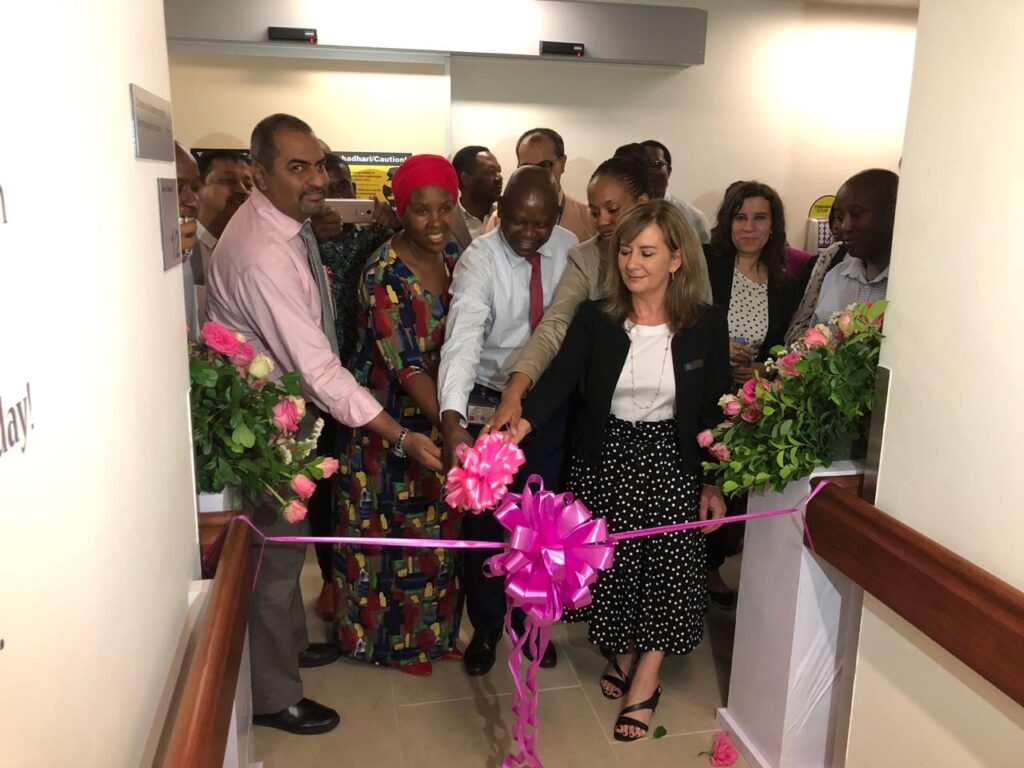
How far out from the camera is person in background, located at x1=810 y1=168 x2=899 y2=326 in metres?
2.77

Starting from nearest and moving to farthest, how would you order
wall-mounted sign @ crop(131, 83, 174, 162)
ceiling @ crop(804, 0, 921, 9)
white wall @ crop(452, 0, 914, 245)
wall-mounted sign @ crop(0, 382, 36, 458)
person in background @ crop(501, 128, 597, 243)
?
wall-mounted sign @ crop(0, 382, 36, 458)
wall-mounted sign @ crop(131, 83, 174, 162)
person in background @ crop(501, 128, 597, 243)
white wall @ crop(452, 0, 914, 245)
ceiling @ crop(804, 0, 921, 9)

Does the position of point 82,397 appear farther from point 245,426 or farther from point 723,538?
point 723,538

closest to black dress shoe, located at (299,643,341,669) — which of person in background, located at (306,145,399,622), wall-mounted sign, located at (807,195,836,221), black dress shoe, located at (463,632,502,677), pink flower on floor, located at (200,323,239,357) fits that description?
person in background, located at (306,145,399,622)

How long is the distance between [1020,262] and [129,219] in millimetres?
1450

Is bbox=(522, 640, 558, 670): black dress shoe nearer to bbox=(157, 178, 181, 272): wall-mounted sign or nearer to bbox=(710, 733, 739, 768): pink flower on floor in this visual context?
bbox=(710, 733, 739, 768): pink flower on floor

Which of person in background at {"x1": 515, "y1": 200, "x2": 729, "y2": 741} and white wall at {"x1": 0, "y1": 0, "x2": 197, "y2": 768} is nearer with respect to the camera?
white wall at {"x1": 0, "y1": 0, "x2": 197, "y2": 768}

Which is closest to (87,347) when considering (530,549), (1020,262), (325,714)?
(530,549)

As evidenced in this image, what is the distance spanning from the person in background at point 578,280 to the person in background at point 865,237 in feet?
2.17

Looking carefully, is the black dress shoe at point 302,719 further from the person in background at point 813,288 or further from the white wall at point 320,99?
the white wall at point 320,99

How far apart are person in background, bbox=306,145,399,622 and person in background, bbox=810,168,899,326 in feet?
5.11

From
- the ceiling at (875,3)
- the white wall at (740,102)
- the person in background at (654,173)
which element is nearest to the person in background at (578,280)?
the person in background at (654,173)

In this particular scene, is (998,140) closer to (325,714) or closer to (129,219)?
(129,219)

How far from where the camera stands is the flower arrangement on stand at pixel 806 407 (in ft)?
6.86

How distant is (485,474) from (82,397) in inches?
49.0
